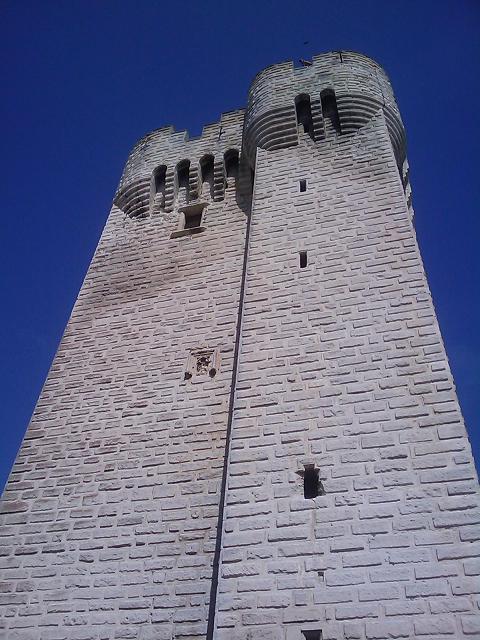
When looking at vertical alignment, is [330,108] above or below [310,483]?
above

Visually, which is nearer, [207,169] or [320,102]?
[320,102]

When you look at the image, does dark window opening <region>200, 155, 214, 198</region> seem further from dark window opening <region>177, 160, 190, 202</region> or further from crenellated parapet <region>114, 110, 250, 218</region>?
dark window opening <region>177, 160, 190, 202</region>

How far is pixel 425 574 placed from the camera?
3564mm

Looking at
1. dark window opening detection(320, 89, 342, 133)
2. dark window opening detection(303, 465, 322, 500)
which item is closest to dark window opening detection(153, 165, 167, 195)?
dark window opening detection(320, 89, 342, 133)

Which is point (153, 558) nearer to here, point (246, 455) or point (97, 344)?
point (246, 455)

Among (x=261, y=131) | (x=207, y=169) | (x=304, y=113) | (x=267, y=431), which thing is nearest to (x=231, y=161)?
(x=207, y=169)

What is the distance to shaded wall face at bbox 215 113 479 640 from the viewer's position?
3.60 meters

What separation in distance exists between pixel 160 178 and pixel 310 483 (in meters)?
6.46

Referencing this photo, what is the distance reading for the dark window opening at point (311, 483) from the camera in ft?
13.9

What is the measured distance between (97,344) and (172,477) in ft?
7.44

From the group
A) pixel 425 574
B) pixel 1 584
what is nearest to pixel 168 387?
pixel 1 584

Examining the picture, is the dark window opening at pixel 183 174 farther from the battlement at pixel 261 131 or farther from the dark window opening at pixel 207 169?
the dark window opening at pixel 207 169

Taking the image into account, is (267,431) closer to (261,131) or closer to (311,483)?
(311,483)

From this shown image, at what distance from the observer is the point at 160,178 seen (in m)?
9.54
